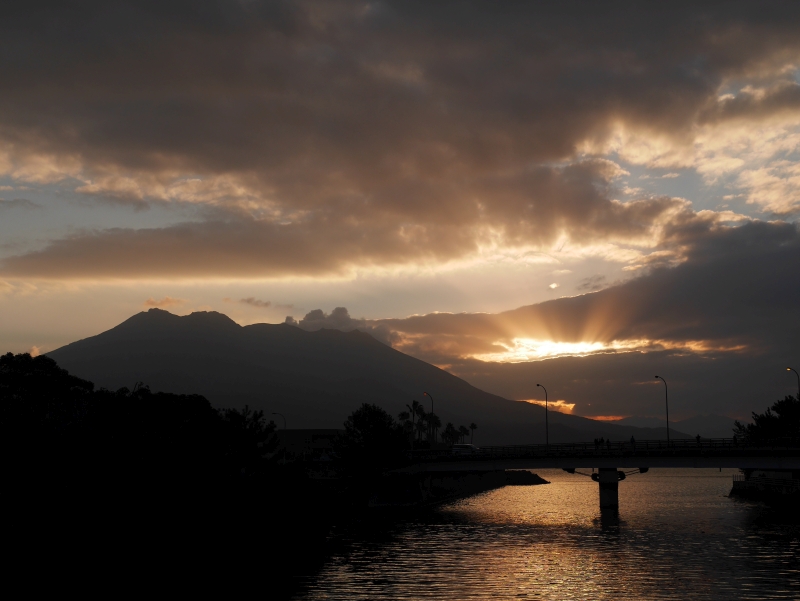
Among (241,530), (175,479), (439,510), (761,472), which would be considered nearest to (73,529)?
(175,479)

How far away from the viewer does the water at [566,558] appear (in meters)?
55.5

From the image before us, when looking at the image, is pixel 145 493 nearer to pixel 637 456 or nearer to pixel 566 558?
pixel 566 558

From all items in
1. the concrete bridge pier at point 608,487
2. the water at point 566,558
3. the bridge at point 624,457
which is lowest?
the water at point 566,558

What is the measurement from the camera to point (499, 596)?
176ft

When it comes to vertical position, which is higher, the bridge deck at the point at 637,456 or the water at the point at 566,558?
the bridge deck at the point at 637,456

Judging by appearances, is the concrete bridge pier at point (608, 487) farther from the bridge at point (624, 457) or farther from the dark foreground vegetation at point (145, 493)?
the dark foreground vegetation at point (145, 493)

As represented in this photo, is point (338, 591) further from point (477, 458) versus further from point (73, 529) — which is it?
point (477, 458)

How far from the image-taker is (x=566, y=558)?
71.5m

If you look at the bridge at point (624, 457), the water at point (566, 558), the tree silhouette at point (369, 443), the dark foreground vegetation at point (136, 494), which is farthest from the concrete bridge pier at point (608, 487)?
the dark foreground vegetation at point (136, 494)

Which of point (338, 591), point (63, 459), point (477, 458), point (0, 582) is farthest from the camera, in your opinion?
point (477, 458)

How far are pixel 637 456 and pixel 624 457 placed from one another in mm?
2323

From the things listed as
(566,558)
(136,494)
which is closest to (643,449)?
(566,558)

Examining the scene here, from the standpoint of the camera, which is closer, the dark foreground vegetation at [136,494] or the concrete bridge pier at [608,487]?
the dark foreground vegetation at [136,494]

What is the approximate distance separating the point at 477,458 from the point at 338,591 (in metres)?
66.1
